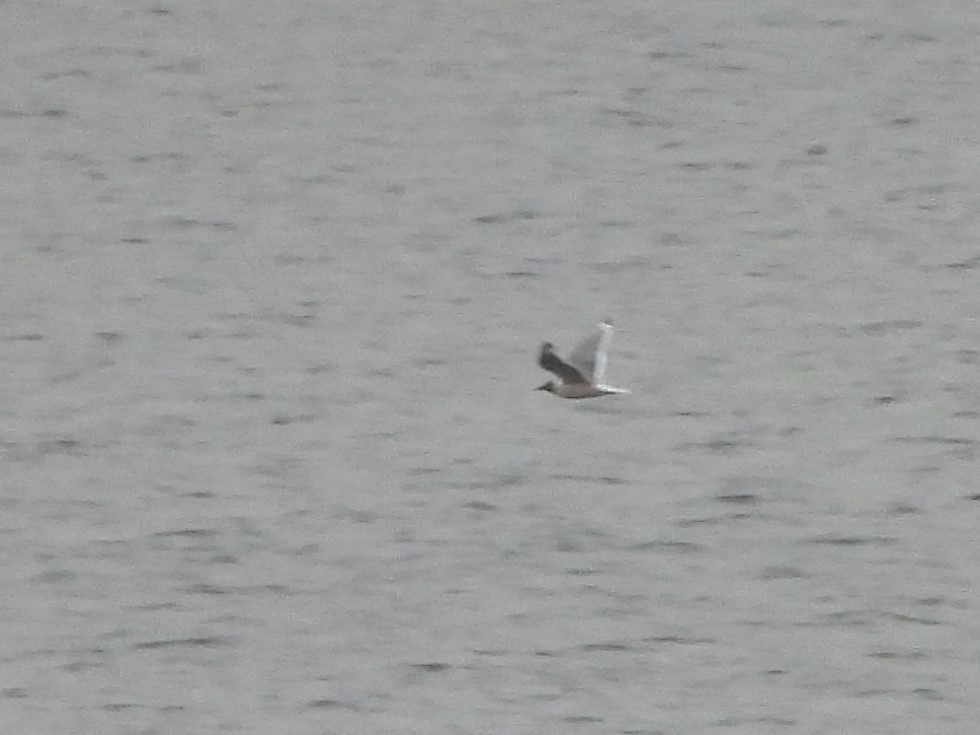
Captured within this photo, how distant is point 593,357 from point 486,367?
332 cm

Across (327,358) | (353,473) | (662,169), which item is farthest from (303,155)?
(353,473)

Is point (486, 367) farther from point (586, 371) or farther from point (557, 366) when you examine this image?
point (557, 366)

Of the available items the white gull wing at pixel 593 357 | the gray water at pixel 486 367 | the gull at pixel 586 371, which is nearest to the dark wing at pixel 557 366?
the gull at pixel 586 371

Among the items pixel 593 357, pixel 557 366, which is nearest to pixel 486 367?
pixel 593 357

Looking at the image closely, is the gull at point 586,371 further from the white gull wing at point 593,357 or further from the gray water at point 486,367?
the gray water at point 486,367

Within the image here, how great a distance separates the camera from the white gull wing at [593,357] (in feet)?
52.6

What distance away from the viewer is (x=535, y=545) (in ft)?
54.7

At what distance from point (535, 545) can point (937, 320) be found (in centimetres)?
499

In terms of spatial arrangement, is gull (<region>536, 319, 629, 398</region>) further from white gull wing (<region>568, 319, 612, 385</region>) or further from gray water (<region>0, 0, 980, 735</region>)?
gray water (<region>0, 0, 980, 735</region>)

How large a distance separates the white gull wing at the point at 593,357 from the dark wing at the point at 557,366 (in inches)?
4.1

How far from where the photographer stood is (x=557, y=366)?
15.4 metres

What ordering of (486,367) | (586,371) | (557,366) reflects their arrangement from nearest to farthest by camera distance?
(557,366)
(586,371)
(486,367)

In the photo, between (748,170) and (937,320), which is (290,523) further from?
(748,170)

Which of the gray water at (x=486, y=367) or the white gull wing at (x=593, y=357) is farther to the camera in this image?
the white gull wing at (x=593, y=357)
